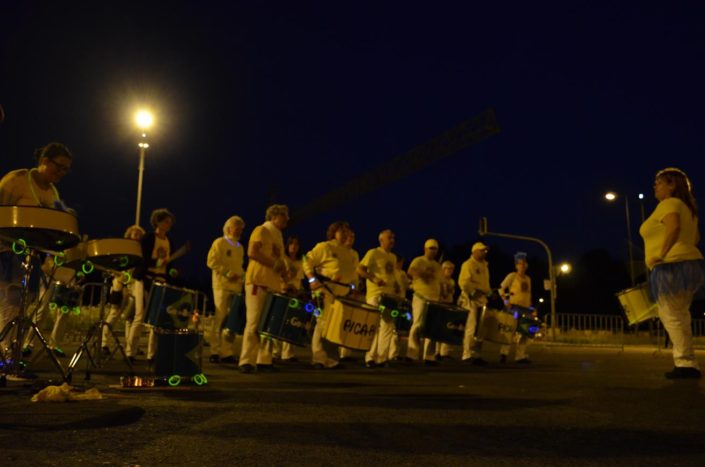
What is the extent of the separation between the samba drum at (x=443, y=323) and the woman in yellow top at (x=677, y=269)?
3654mm

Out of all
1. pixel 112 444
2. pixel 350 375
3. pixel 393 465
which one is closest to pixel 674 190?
pixel 350 375

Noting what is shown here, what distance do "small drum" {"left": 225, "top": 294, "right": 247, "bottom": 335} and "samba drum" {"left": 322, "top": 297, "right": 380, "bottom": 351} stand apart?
174 centimetres

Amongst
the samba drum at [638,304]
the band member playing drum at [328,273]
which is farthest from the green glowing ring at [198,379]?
the samba drum at [638,304]

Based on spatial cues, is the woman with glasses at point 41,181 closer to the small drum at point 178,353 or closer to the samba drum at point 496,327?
the small drum at point 178,353

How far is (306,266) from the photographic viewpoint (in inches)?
408

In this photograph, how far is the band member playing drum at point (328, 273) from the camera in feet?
33.5

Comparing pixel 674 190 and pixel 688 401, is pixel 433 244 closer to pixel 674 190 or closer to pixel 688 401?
pixel 674 190

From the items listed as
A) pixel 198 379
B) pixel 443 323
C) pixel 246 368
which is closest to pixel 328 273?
pixel 443 323

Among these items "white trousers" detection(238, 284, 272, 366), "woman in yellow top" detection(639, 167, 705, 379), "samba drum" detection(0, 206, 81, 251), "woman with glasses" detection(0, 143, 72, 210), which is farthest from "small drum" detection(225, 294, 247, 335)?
"woman in yellow top" detection(639, 167, 705, 379)

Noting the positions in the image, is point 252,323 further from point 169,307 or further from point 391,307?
point 391,307

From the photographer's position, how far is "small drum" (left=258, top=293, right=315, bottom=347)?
8758 mm

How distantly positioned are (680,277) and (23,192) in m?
6.84

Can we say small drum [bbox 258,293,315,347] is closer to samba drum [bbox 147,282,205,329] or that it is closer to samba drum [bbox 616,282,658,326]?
samba drum [bbox 147,282,205,329]

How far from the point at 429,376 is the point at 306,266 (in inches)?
102
